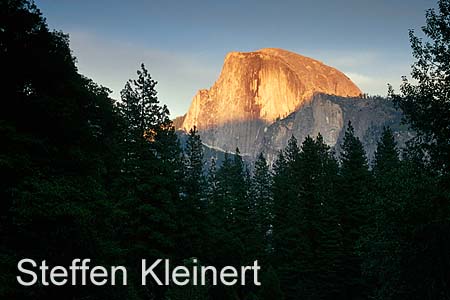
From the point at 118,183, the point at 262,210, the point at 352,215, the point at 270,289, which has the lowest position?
the point at 270,289

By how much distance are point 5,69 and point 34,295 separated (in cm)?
703

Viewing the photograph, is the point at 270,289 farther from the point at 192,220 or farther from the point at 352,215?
the point at 352,215

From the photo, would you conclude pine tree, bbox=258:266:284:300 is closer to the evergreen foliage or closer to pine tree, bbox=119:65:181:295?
the evergreen foliage

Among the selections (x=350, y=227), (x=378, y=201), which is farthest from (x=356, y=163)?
(x=378, y=201)

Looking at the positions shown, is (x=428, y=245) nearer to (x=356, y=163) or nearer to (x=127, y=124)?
(x=127, y=124)

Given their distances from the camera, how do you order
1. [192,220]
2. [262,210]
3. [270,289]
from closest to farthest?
[270,289], [192,220], [262,210]

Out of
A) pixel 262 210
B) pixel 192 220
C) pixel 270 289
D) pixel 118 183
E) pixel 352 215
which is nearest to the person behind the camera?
pixel 118 183

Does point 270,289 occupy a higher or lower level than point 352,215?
lower

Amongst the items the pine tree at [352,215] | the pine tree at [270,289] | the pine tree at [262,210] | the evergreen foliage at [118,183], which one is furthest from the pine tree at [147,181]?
the pine tree at [262,210]

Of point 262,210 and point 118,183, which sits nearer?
point 118,183

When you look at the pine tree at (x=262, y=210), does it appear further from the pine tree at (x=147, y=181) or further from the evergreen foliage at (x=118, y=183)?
the pine tree at (x=147, y=181)

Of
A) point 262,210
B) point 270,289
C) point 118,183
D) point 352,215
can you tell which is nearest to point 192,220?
point 270,289

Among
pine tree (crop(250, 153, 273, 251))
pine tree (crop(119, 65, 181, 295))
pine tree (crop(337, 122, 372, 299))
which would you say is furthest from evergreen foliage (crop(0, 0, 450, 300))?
pine tree (crop(250, 153, 273, 251))

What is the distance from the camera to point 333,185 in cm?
3997
